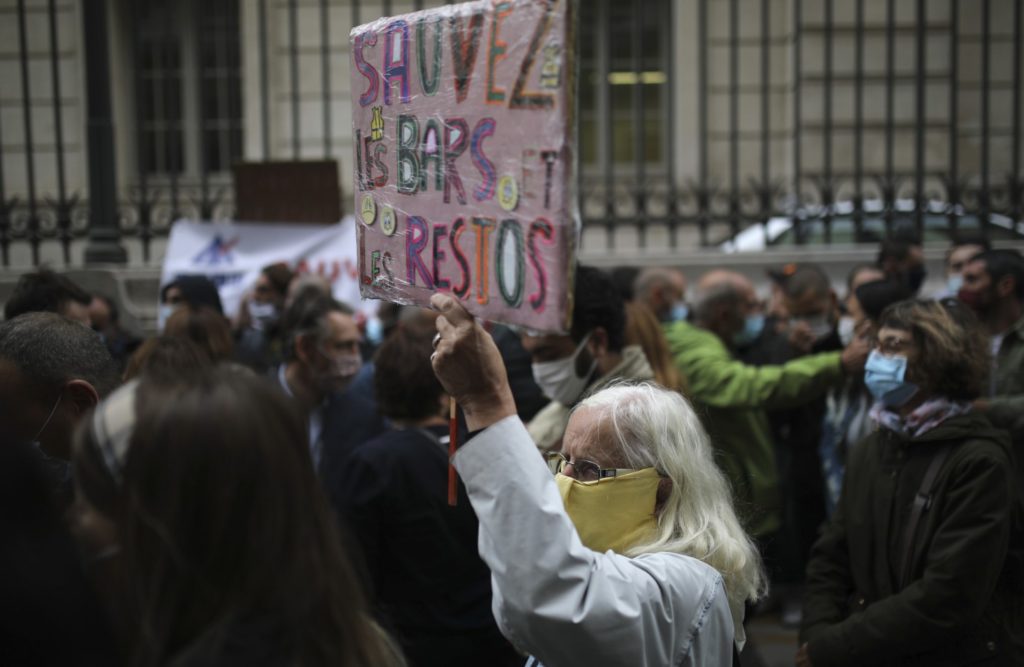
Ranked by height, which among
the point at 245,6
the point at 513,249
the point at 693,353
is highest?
the point at 245,6

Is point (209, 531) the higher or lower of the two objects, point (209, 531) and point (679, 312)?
the higher

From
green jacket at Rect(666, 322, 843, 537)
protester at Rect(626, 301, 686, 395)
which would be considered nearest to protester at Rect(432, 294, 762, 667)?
protester at Rect(626, 301, 686, 395)

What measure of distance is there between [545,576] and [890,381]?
195 centimetres

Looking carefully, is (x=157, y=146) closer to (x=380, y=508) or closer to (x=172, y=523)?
(x=380, y=508)

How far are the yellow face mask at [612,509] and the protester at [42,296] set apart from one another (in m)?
2.59

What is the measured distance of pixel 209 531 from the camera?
145 centimetres

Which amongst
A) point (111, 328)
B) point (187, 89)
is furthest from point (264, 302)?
point (187, 89)

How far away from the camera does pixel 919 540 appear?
323 cm

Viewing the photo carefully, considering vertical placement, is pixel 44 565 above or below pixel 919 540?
above

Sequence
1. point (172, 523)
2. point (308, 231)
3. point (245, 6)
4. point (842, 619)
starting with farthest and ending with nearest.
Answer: point (245, 6) < point (308, 231) < point (842, 619) < point (172, 523)

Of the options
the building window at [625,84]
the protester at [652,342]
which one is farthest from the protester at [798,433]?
the building window at [625,84]

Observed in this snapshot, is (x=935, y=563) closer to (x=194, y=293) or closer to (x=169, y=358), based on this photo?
(x=169, y=358)

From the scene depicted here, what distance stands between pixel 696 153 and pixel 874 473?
993 cm

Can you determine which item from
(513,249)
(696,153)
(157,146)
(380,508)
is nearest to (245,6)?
(157,146)
